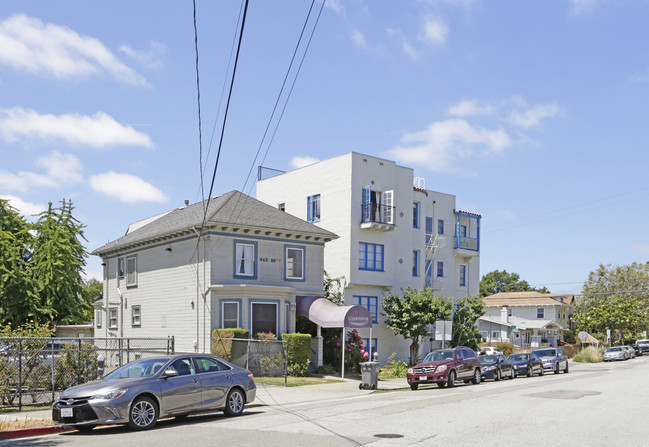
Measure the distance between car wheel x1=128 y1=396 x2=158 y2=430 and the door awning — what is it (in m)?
15.3

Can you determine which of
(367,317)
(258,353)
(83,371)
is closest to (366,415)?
(83,371)

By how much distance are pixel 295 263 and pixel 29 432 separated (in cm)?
1921

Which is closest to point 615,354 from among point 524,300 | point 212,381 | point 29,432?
point 524,300

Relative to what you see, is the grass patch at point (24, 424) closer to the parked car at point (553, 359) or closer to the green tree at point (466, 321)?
the green tree at point (466, 321)

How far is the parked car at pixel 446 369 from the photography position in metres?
24.6

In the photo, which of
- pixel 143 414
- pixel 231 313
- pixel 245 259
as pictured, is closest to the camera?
pixel 143 414

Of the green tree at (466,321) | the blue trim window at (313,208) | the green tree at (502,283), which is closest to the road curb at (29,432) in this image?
the blue trim window at (313,208)

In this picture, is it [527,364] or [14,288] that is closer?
[527,364]

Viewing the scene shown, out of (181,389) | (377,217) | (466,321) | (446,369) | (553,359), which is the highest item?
(377,217)

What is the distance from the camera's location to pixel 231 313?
28.2 m

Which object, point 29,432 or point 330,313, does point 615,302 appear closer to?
point 330,313

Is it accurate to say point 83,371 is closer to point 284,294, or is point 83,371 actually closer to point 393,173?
point 284,294

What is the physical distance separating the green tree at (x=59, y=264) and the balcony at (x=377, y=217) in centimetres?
1888

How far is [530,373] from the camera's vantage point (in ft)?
112
